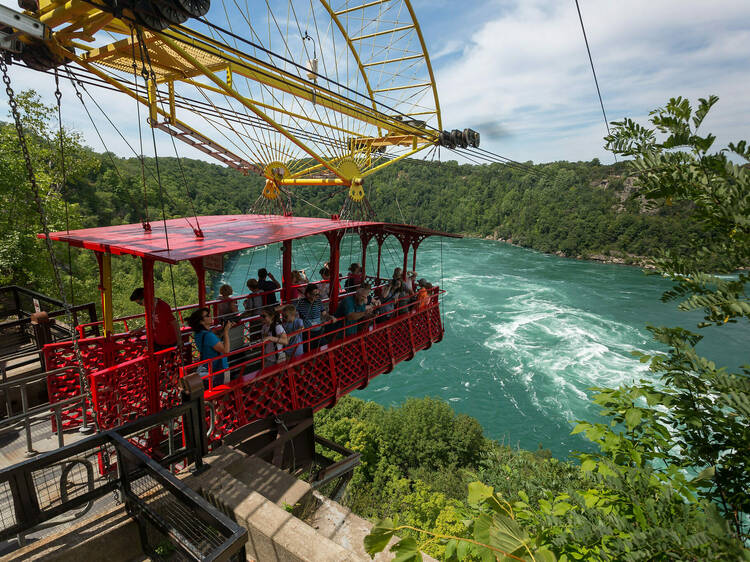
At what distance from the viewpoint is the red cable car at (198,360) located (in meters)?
4.53

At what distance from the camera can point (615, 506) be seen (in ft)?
9.05

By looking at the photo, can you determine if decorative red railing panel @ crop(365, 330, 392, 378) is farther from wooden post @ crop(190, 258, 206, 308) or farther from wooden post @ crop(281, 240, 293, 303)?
wooden post @ crop(190, 258, 206, 308)

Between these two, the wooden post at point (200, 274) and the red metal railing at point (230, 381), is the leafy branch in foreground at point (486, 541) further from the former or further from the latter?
the wooden post at point (200, 274)

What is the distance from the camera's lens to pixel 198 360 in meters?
5.92

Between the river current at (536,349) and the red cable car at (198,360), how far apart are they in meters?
A: 8.76

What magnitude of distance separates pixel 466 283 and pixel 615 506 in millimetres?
44451

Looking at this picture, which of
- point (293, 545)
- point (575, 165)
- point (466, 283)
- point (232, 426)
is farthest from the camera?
point (575, 165)

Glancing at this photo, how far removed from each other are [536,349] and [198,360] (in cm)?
2925

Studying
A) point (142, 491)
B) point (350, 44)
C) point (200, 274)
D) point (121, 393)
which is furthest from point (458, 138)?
point (142, 491)

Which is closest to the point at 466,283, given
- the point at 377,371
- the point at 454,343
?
the point at 454,343

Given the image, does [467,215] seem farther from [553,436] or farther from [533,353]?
[553,436]

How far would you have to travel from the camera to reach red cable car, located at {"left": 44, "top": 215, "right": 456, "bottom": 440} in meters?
4.53

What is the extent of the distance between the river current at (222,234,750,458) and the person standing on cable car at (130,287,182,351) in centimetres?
1068

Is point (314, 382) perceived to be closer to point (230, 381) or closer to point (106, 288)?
point (230, 381)
